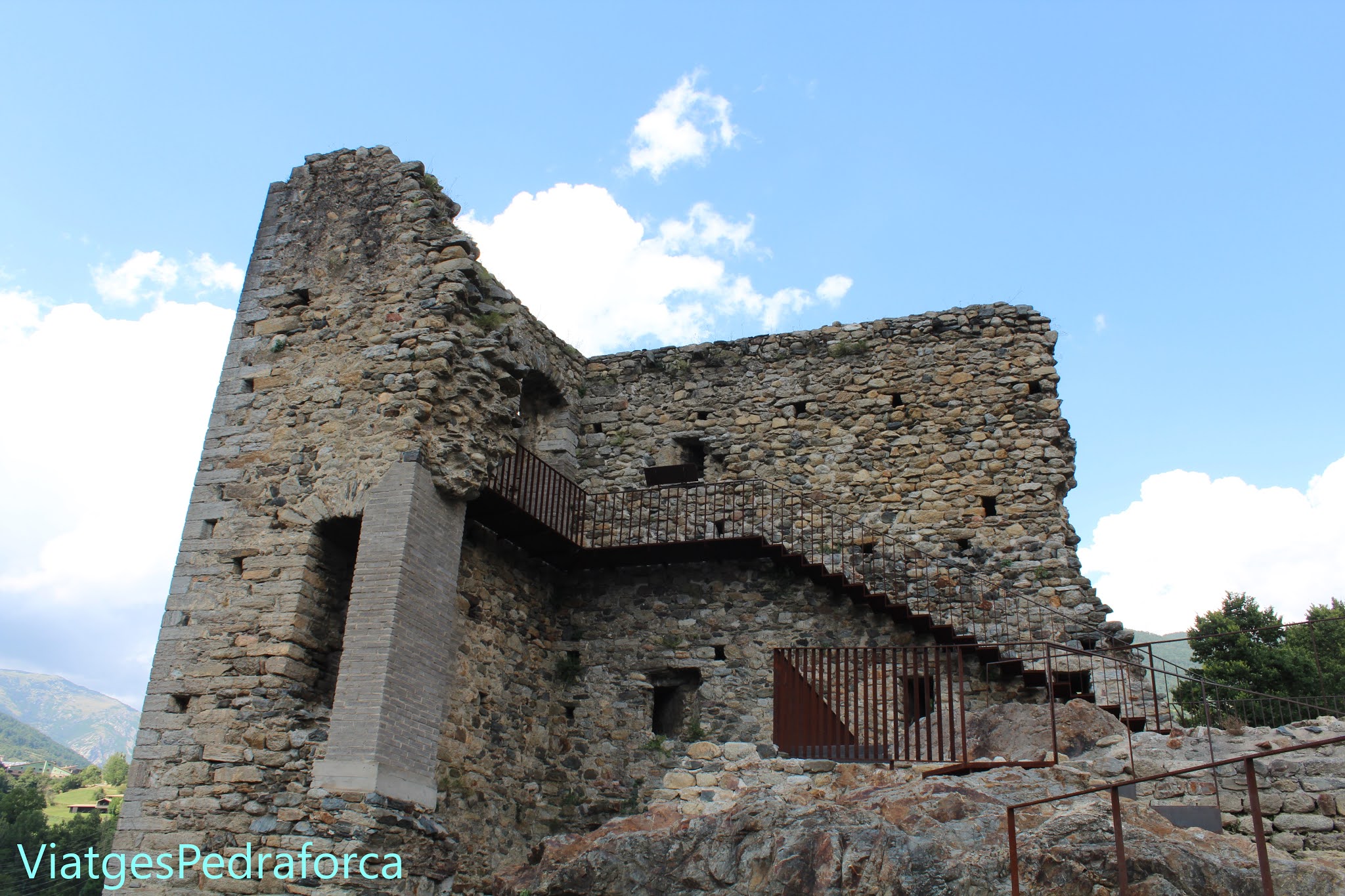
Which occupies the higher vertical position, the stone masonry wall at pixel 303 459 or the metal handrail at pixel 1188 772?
the stone masonry wall at pixel 303 459

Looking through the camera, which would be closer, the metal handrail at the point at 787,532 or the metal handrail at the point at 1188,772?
the metal handrail at the point at 1188,772

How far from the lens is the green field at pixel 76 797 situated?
1666 inches

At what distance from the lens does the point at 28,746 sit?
14088 centimetres

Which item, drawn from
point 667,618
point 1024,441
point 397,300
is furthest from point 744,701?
point 397,300

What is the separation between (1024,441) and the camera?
13711 mm

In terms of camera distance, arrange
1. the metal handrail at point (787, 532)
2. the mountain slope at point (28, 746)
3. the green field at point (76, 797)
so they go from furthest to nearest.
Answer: the mountain slope at point (28, 746)
the green field at point (76, 797)
the metal handrail at point (787, 532)

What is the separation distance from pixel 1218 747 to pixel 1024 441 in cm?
553

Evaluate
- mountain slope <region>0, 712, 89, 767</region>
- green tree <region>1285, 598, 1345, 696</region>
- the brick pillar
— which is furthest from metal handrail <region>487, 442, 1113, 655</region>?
mountain slope <region>0, 712, 89, 767</region>

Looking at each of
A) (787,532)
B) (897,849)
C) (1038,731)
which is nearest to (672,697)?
(787,532)

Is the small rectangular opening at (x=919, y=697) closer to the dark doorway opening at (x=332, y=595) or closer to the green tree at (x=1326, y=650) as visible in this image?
the dark doorway opening at (x=332, y=595)

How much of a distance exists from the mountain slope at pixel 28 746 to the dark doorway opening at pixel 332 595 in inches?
5460

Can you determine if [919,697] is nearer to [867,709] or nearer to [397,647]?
[867,709]

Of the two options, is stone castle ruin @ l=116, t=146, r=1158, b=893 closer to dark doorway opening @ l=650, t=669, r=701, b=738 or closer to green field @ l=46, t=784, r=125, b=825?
dark doorway opening @ l=650, t=669, r=701, b=738

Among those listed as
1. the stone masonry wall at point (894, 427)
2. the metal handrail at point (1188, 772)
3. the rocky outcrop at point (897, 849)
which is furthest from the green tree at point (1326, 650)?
the metal handrail at point (1188, 772)
